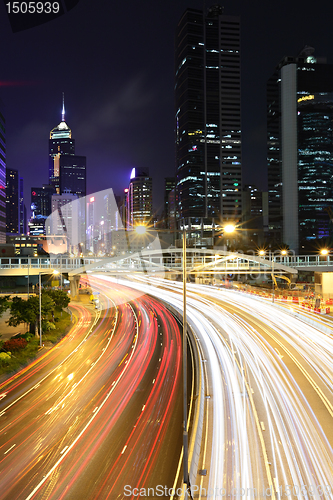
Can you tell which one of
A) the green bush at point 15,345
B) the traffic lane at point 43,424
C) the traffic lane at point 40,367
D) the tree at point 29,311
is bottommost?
the traffic lane at point 40,367

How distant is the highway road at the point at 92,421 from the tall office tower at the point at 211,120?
154m

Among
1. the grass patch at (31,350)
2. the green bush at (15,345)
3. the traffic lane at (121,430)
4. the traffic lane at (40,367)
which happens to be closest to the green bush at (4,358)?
the grass patch at (31,350)

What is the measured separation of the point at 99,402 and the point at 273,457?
30.8 ft

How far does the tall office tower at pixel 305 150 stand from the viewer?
6230 inches

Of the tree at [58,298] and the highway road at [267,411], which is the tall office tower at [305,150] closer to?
the highway road at [267,411]

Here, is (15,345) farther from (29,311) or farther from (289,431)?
(289,431)

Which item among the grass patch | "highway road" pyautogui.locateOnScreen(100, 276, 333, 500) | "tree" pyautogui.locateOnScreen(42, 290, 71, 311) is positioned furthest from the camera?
"tree" pyautogui.locateOnScreen(42, 290, 71, 311)

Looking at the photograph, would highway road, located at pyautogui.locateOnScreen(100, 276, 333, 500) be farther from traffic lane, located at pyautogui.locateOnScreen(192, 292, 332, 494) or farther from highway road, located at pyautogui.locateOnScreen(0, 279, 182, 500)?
highway road, located at pyautogui.locateOnScreen(0, 279, 182, 500)

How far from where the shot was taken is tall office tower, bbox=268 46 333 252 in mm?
158250

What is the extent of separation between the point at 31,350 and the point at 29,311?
454cm

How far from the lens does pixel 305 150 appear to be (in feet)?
525

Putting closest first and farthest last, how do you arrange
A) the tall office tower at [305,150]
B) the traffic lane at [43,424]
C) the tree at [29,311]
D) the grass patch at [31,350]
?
1. the traffic lane at [43,424]
2. the grass patch at [31,350]
3. the tree at [29,311]
4. the tall office tower at [305,150]

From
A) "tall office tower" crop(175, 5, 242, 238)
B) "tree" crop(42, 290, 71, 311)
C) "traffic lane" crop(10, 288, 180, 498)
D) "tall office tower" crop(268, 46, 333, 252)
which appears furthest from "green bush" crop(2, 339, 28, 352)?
"tall office tower" crop(175, 5, 242, 238)

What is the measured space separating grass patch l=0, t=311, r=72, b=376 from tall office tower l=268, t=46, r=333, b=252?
139 m
